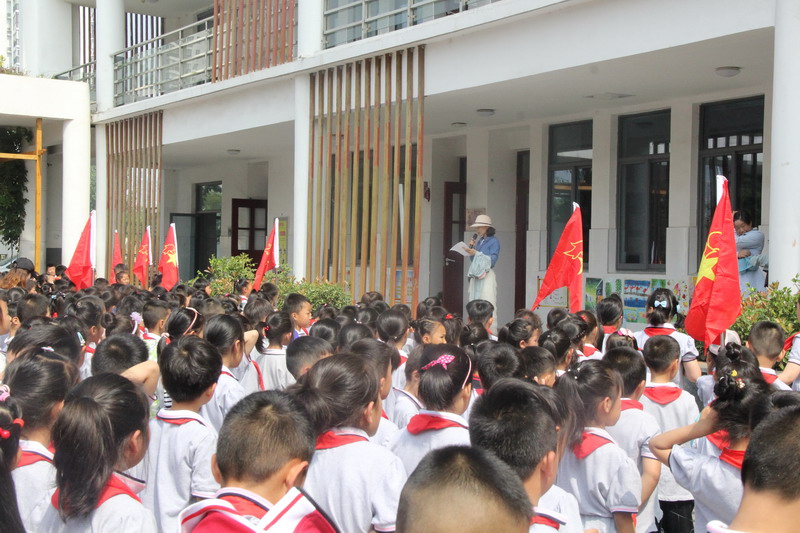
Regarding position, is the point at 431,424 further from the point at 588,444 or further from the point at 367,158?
the point at 367,158

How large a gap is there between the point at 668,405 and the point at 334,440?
2.11 meters

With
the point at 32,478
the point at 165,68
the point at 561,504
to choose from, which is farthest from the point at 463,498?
the point at 165,68

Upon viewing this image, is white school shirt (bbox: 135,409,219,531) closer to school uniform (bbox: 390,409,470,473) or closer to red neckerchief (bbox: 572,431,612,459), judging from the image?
school uniform (bbox: 390,409,470,473)

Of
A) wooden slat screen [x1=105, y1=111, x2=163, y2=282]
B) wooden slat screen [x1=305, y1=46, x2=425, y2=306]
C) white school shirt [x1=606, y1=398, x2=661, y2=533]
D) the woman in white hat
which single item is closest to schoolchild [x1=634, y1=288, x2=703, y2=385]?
white school shirt [x1=606, y1=398, x2=661, y2=533]

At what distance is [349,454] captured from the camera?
9.89ft

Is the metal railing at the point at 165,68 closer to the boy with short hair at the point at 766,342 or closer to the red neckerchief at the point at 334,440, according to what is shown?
the boy with short hair at the point at 766,342

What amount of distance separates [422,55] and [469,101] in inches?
39.8

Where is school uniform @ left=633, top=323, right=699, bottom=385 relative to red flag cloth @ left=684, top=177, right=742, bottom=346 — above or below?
below

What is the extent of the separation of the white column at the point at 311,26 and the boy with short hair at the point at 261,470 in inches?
395

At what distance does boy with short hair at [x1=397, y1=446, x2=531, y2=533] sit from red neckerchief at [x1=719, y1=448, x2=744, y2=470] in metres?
1.57

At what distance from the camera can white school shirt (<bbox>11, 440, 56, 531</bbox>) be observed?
2.87 m

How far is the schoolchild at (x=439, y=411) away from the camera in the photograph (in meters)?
3.40

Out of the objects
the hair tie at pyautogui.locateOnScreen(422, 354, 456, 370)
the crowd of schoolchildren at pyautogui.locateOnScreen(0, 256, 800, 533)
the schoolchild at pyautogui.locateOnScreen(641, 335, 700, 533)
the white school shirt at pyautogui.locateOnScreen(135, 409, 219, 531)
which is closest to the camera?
the crowd of schoolchildren at pyautogui.locateOnScreen(0, 256, 800, 533)

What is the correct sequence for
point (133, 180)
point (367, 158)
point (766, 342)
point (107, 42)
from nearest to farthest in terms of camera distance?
point (766, 342)
point (367, 158)
point (133, 180)
point (107, 42)
